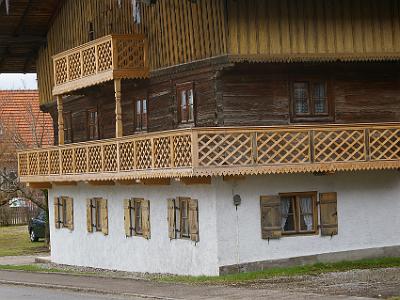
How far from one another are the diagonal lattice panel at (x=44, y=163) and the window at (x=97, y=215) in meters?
1.85

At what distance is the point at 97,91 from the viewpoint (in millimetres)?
38438

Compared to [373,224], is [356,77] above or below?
above

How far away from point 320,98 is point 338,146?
269 centimetres

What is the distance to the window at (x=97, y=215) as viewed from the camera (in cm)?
3657

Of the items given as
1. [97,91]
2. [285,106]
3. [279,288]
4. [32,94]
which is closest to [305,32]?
[285,106]

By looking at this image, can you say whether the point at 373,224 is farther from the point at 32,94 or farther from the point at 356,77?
the point at 32,94

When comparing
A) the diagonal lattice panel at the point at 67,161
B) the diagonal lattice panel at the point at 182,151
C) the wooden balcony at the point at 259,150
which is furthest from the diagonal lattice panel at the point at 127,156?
the diagonal lattice panel at the point at 67,161

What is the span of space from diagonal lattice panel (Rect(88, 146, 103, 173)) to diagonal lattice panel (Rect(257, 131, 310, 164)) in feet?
22.0

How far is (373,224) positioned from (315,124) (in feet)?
10.9

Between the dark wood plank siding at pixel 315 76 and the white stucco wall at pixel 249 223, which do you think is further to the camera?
the dark wood plank siding at pixel 315 76

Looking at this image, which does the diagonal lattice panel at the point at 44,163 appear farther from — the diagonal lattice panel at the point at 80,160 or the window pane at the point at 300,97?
the window pane at the point at 300,97

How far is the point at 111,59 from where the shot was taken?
32.8m

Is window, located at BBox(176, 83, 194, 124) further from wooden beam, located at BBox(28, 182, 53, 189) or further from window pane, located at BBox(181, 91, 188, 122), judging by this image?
wooden beam, located at BBox(28, 182, 53, 189)

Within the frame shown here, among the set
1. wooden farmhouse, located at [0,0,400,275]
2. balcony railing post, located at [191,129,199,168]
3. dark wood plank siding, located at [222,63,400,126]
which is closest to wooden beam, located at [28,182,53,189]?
wooden farmhouse, located at [0,0,400,275]
